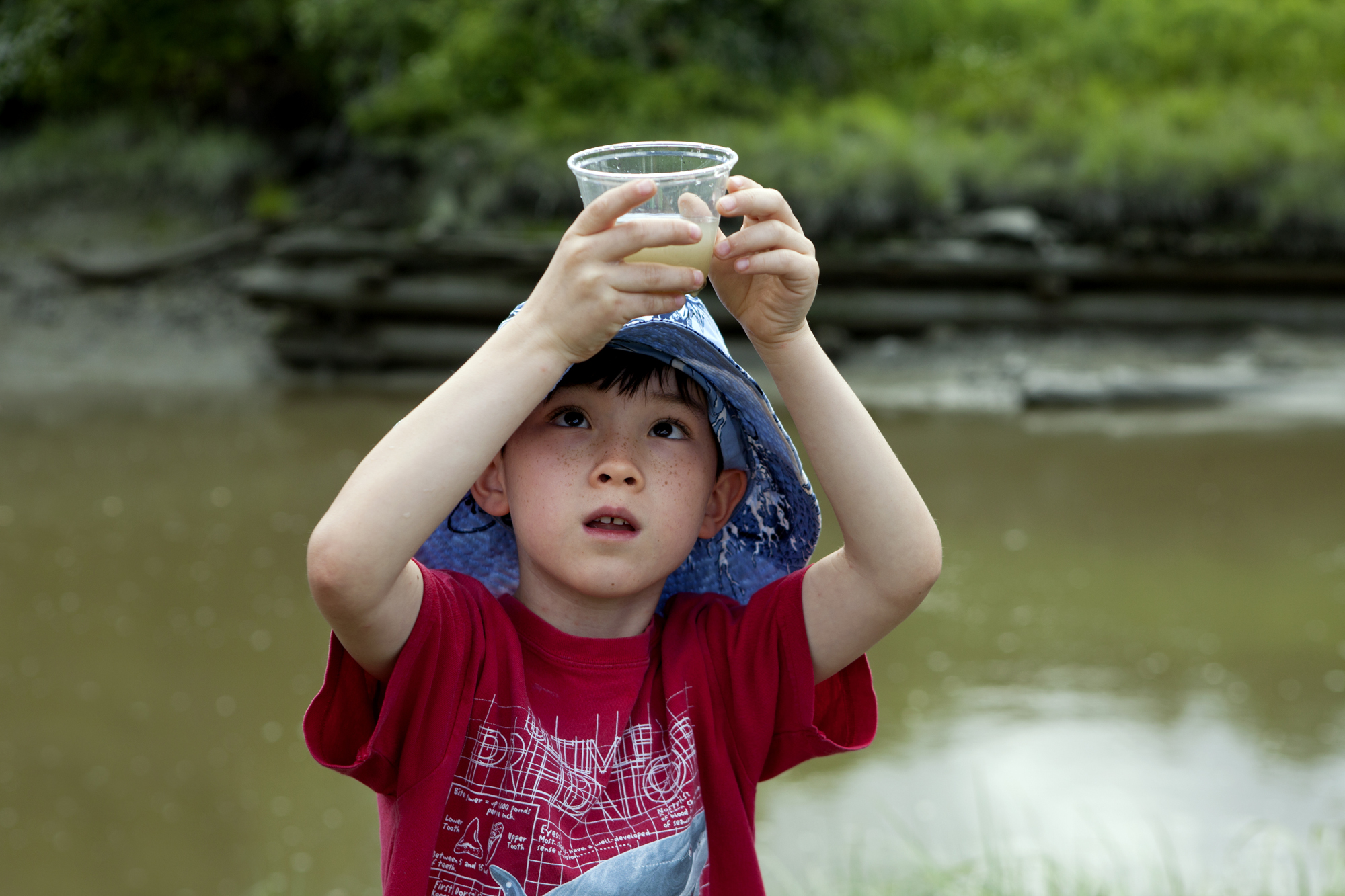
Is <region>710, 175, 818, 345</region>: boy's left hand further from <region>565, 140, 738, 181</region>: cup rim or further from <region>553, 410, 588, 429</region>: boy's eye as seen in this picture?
<region>553, 410, 588, 429</region>: boy's eye

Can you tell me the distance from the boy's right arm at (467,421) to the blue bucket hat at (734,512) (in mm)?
179

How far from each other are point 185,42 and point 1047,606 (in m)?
9.20

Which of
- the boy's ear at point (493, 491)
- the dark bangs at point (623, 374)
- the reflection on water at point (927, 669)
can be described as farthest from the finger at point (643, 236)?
the reflection on water at point (927, 669)

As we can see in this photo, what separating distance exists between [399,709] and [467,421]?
1.12ft

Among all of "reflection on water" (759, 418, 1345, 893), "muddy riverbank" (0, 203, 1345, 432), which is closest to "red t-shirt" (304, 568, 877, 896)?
"reflection on water" (759, 418, 1345, 893)

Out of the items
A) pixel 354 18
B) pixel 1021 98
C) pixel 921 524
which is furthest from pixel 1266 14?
pixel 921 524

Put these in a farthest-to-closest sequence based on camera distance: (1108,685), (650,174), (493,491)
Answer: (1108,685) → (493,491) → (650,174)

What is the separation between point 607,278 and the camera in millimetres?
1302

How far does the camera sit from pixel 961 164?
30.3ft

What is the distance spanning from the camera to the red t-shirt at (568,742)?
1.44 metres

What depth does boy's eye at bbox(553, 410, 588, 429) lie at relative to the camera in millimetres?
1546

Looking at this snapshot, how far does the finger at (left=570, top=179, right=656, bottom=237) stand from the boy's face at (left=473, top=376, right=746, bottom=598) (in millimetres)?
290

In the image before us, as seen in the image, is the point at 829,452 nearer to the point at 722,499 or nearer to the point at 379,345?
the point at 722,499

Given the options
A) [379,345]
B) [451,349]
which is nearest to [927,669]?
[451,349]
